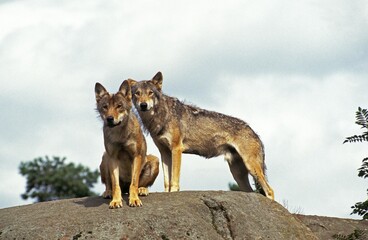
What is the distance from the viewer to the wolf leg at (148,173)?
16484 mm

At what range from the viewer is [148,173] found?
1659 centimetres

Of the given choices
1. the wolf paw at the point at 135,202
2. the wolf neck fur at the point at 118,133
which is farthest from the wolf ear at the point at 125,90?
the wolf paw at the point at 135,202

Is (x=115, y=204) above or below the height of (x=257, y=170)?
below

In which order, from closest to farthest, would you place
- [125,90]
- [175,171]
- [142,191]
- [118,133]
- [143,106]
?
[118,133], [125,90], [142,191], [175,171], [143,106]

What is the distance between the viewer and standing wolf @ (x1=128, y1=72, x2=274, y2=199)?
1909 cm

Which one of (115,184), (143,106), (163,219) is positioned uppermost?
(143,106)

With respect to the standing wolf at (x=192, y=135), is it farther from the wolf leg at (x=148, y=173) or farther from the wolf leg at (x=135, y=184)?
the wolf leg at (x=135, y=184)

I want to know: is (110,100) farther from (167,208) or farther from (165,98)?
(165,98)

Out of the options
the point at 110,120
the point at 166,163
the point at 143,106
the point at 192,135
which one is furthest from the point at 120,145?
the point at 192,135

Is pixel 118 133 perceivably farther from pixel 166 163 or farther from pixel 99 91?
pixel 166 163

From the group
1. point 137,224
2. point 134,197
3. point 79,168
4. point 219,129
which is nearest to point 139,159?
point 134,197

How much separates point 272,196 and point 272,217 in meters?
3.65

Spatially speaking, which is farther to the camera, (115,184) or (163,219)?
(115,184)

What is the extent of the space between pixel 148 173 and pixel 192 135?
386 cm
